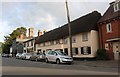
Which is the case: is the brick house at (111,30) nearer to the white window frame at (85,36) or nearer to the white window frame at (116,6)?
the white window frame at (116,6)

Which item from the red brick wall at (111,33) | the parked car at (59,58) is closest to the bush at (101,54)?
the red brick wall at (111,33)

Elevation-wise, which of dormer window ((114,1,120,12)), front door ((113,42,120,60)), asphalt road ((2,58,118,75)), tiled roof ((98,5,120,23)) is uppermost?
dormer window ((114,1,120,12))

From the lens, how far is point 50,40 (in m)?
48.3

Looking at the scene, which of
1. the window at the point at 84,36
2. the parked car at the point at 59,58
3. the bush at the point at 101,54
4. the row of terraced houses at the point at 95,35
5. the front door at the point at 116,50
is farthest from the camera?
the window at the point at 84,36

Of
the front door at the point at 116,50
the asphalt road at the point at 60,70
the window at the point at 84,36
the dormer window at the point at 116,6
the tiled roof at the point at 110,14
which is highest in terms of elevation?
the dormer window at the point at 116,6

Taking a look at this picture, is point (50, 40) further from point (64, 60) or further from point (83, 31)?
point (64, 60)

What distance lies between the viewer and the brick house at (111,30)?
29359 mm

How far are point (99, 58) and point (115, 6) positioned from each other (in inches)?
314

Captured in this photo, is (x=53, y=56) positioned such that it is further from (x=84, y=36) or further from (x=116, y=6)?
(x=116, y=6)

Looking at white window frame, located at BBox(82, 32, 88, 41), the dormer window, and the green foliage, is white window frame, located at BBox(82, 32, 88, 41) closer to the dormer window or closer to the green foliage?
the dormer window

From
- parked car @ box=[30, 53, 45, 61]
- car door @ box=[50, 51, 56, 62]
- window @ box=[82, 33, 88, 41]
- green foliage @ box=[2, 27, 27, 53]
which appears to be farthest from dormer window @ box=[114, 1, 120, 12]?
green foliage @ box=[2, 27, 27, 53]

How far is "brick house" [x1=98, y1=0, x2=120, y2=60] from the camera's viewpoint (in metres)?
29.4

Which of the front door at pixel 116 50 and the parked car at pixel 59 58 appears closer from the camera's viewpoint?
the parked car at pixel 59 58

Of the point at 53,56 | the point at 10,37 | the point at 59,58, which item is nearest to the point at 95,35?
the point at 53,56
